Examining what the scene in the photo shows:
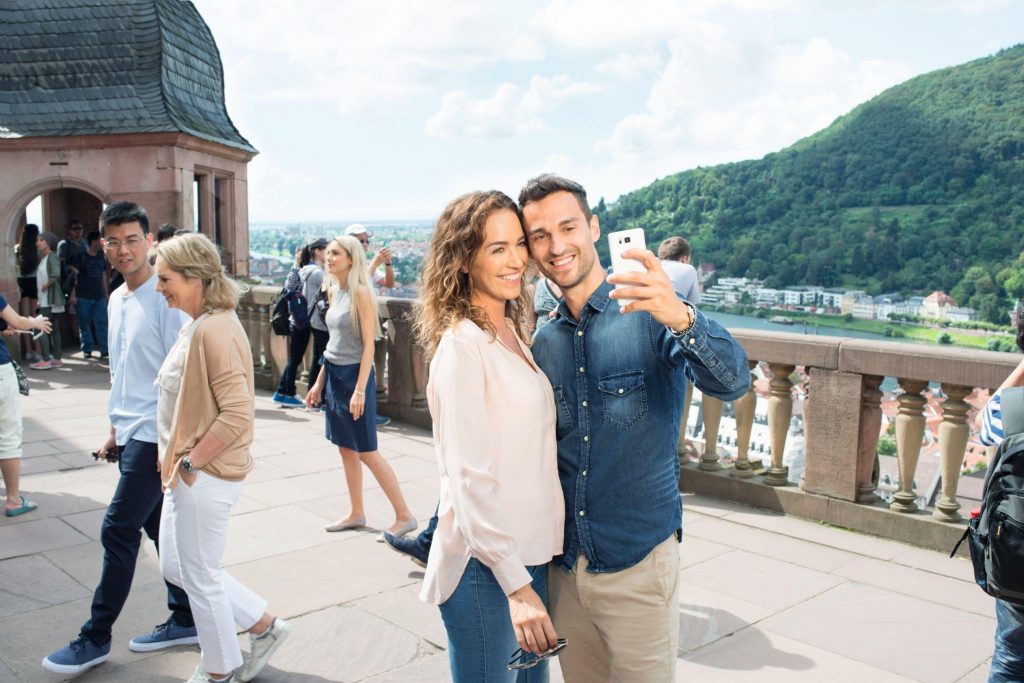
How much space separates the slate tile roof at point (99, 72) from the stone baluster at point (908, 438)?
38.3ft

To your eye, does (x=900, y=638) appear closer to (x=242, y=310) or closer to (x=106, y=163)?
(x=242, y=310)

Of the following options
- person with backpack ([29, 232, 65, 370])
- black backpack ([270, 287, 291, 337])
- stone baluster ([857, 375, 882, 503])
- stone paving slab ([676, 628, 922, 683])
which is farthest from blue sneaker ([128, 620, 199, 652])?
person with backpack ([29, 232, 65, 370])

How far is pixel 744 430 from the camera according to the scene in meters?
6.04

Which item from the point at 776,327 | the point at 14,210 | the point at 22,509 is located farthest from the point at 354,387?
the point at 14,210

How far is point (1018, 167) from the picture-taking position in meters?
33.4

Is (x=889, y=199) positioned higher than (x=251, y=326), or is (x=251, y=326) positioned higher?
(x=889, y=199)

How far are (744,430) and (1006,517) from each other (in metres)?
3.84

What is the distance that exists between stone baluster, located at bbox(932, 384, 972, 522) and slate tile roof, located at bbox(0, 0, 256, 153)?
11.9 meters

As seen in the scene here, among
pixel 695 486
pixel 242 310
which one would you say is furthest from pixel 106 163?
pixel 695 486

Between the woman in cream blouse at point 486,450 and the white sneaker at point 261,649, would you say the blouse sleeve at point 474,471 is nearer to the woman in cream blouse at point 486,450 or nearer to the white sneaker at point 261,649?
the woman in cream blouse at point 486,450

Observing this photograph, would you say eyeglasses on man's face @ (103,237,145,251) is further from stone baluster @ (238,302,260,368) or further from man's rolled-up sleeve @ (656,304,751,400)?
stone baluster @ (238,302,260,368)

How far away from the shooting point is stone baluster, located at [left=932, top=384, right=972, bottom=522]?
494cm

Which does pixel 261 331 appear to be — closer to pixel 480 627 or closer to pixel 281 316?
pixel 281 316

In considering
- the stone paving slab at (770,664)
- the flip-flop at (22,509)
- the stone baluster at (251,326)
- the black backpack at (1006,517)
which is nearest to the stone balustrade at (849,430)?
the stone paving slab at (770,664)
